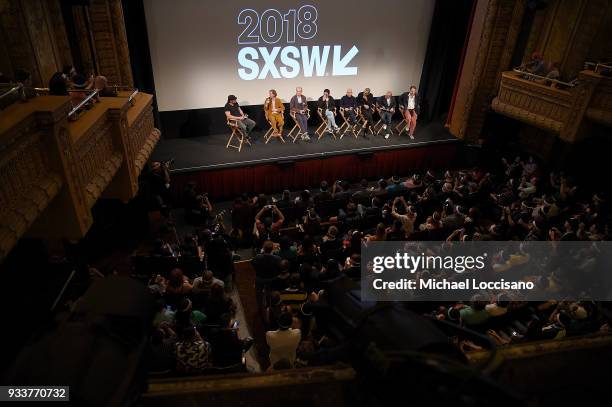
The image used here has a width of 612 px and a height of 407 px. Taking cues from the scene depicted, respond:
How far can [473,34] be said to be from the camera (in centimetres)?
943

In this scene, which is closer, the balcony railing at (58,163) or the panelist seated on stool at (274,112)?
the balcony railing at (58,163)

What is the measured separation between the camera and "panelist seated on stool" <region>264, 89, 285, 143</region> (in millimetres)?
8891

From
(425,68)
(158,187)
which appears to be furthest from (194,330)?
(425,68)

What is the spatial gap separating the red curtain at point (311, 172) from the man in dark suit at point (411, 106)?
637 millimetres

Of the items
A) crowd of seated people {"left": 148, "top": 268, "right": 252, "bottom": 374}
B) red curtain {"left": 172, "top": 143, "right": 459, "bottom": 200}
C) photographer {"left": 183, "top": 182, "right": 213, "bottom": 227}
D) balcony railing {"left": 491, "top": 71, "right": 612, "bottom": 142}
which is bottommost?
red curtain {"left": 172, "top": 143, "right": 459, "bottom": 200}

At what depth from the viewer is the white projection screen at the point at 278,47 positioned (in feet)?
27.5

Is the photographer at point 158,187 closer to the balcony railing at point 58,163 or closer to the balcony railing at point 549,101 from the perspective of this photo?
the balcony railing at point 58,163

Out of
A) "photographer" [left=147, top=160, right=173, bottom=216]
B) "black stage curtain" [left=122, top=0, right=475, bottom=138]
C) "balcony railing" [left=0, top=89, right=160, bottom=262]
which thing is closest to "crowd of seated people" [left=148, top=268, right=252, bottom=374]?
"balcony railing" [left=0, top=89, right=160, bottom=262]

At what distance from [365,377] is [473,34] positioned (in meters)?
10.0

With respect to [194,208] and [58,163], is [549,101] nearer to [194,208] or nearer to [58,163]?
[194,208]

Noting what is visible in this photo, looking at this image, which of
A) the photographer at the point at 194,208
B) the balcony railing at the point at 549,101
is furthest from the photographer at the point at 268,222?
the balcony railing at the point at 549,101

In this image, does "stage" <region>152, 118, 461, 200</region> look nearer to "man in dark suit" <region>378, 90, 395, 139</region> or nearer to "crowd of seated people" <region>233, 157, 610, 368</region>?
"man in dark suit" <region>378, 90, 395, 139</region>

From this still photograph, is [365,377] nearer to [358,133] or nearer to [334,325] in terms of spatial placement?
[334,325]

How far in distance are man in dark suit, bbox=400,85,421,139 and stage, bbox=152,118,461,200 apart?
1.12 feet
